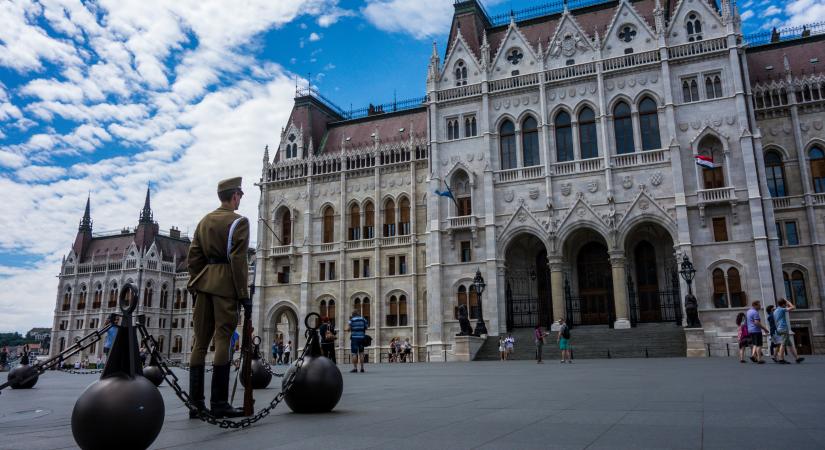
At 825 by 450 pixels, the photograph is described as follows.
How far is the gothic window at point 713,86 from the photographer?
3472cm

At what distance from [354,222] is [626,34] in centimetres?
2357

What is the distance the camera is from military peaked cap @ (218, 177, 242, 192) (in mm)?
7332

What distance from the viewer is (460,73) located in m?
41.5

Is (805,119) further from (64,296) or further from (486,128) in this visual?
(64,296)

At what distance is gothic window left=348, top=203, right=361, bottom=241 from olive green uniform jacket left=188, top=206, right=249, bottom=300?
39953 millimetres

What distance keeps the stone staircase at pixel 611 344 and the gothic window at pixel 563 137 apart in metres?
10.6

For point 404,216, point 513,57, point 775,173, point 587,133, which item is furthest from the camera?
point 404,216

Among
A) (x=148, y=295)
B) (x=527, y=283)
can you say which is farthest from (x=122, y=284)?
(x=527, y=283)

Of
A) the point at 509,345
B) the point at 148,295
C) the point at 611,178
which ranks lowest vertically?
the point at 509,345

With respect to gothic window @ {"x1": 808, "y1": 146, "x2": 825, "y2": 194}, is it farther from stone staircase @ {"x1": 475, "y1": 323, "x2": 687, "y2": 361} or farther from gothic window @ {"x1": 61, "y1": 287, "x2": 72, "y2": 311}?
gothic window @ {"x1": 61, "y1": 287, "x2": 72, "y2": 311}

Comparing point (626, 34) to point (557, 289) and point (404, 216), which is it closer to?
point (557, 289)

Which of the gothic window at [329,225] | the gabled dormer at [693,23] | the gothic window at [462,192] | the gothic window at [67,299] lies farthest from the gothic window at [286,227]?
the gothic window at [67,299]

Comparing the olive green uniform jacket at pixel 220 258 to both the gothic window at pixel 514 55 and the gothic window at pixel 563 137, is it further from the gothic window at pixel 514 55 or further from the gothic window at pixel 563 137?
the gothic window at pixel 514 55

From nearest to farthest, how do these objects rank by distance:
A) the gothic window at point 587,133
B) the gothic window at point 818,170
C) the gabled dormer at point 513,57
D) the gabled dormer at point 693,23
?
the gabled dormer at point 693,23 < the gothic window at point 818,170 < the gothic window at point 587,133 < the gabled dormer at point 513,57
